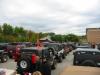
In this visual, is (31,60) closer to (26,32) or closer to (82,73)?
(82,73)

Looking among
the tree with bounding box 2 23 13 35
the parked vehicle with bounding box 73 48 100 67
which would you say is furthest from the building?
the tree with bounding box 2 23 13 35

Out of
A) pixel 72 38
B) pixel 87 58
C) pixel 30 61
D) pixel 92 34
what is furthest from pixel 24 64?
pixel 72 38

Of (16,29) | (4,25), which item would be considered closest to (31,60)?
(4,25)

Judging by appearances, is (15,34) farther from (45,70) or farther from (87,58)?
(45,70)

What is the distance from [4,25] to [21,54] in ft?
208

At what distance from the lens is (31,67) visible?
1348cm

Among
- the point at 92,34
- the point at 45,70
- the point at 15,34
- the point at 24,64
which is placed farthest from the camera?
the point at 15,34

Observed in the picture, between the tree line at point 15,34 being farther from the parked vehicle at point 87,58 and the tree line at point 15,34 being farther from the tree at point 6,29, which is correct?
the parked vehicle at point 87,58

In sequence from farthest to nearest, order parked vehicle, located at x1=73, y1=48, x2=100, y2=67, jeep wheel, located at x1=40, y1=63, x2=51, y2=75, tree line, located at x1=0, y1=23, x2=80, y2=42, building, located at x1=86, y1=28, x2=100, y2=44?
tree line, located at x1=0, y1=23, x2=80, y2=42 → building, located at x1=86, y1=28, x2=100, y2=44 → parked vehicle, located at x1=73, y1=48, x2=100, y2=67 → jeep wheel, located at x1=40, y1=63, x2=51, y2=75

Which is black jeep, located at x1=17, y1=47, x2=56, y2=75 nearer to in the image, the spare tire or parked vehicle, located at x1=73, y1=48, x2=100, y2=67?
the spare tire

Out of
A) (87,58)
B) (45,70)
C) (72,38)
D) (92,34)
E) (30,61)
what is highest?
(72,38)

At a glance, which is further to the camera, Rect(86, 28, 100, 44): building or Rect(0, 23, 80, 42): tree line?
Rect(0, 23, 80, 42): tree line

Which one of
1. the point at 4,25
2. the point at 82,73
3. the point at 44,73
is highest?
the point at 4,25

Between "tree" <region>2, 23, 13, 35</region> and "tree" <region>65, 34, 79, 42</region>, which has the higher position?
"tree" <region>2, 23, 13, 35</region>
